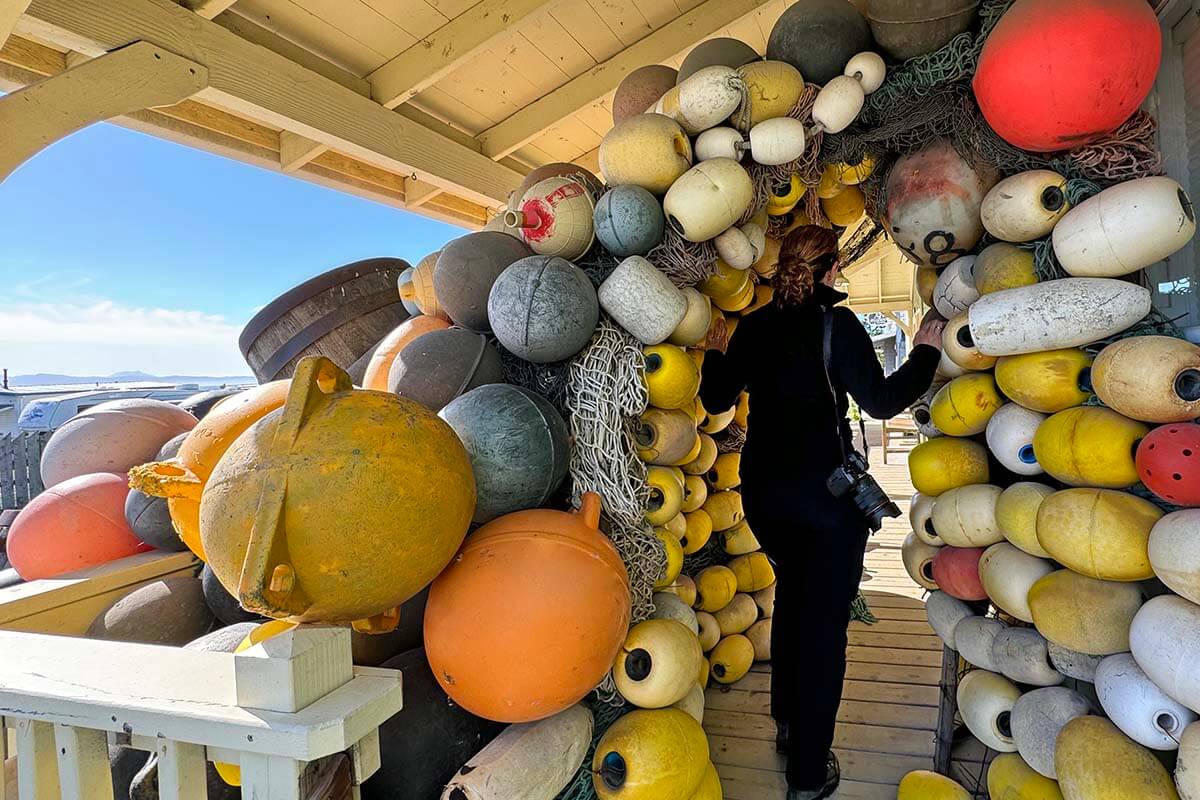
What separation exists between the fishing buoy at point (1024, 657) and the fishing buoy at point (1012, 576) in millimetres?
56

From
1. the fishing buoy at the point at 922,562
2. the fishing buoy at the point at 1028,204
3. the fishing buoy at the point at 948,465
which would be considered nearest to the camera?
the fishing buoy at the point at 1028,204

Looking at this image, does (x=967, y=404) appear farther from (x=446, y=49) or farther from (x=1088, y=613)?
(x=446, y=49)

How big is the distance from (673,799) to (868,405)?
1.18 meters

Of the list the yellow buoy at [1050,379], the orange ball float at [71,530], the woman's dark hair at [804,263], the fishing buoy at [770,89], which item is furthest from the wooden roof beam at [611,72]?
the orange ball float at [71,530]

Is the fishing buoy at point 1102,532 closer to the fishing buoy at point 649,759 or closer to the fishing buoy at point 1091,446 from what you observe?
the fishing buoy at point 1091,446

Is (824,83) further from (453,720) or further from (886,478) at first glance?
(886,478)

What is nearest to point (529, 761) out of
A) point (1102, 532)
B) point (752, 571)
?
point (1102, 532)

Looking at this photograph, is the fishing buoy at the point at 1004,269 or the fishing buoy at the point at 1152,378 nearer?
the fishing buoy at the point at 1152,378

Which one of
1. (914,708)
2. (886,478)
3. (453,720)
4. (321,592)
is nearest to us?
(321,592)

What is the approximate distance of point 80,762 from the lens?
910 mm

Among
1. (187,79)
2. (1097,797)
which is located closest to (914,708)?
(1097,797)

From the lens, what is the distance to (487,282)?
1858 mm

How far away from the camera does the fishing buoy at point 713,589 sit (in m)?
2.64

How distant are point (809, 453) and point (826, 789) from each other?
1.08 meters
